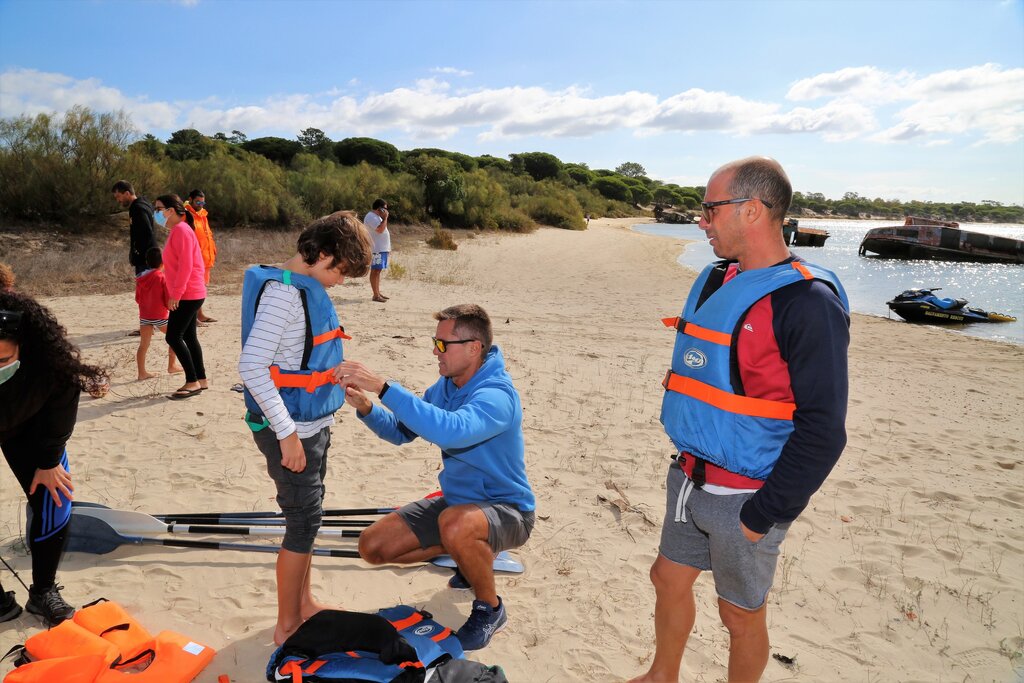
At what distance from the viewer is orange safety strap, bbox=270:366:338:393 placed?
2914 mm

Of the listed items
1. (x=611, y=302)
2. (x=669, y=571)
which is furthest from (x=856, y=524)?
(x=611, y=302)

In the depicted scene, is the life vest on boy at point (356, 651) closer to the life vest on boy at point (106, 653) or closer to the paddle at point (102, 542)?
the life vest on boy at point (106, 653)

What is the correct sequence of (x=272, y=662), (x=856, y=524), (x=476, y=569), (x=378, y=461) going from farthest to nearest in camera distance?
(x=378, y=461), (x=856, y=524), (x=476, y=569), (x=272, y=662)

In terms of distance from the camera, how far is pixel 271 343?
109 inches

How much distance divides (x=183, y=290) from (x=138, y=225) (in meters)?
1.52

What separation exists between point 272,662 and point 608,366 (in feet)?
Answer: 22.6

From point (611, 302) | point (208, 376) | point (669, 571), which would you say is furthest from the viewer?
point (611, 302)

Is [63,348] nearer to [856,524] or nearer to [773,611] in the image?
[773,611]

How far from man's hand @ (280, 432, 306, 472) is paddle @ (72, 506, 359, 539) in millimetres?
1330

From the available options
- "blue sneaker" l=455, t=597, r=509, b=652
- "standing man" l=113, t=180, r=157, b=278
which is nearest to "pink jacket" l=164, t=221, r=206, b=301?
"standing man" l=113, t=180, r=157, b=278

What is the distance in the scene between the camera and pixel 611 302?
51.5 feet

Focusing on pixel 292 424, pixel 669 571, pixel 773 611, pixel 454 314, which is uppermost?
pixel 454 314

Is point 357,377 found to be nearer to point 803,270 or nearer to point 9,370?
point 9,370

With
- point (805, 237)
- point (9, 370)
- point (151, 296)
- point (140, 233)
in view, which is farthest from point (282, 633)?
point (805, 237)
